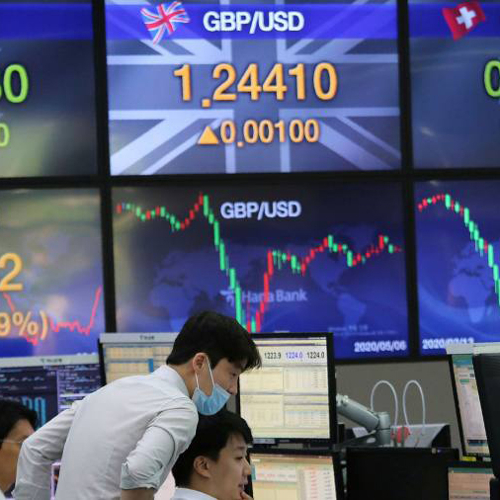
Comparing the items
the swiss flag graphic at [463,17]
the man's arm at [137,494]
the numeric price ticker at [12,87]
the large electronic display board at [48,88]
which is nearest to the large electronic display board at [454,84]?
the swiss flag graphic at [463,17]

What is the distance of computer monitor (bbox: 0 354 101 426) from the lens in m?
3.42

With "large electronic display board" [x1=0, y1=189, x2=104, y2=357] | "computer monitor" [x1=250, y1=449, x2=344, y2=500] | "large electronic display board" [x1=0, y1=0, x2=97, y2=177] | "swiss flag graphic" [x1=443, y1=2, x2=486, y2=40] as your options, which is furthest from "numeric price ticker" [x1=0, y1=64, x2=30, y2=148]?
"computer monitor" [x1=250, y1=449, x2=344, y2=500]

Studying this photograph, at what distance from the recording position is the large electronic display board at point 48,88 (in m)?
4.79

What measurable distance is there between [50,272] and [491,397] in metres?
2.79

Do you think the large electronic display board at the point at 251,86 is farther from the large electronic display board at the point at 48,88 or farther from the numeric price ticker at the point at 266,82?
the large electronic display board at the point at 48,88

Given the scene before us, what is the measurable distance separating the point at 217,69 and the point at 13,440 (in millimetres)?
2653

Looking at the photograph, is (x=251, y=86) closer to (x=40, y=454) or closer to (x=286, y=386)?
(x=286, y=386)

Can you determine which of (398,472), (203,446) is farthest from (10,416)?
(398,472)

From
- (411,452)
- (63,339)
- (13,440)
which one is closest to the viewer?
(13,440)

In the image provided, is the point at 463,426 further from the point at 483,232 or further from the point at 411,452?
the point at 483,232

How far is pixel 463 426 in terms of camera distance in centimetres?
314

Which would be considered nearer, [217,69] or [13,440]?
[13,440]

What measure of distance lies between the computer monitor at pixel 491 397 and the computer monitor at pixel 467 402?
713mm

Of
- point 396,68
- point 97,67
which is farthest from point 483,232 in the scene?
point 97,67
